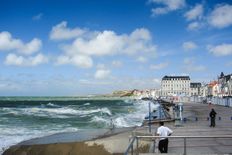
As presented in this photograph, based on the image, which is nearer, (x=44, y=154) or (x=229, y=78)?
(x=44, y=154)

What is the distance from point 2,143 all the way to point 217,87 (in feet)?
540

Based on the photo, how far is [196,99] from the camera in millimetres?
108000

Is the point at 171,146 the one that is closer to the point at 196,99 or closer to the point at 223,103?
the point at 223,103

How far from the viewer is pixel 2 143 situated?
23.6 m

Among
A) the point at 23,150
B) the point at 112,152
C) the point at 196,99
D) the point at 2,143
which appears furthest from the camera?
the point at 196,99

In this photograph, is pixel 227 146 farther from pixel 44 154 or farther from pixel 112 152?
pixel 44 154

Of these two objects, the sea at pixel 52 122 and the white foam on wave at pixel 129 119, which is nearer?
the sea at pixel 52 122

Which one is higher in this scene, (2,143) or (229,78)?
(229,78)

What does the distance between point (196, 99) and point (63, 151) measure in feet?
305

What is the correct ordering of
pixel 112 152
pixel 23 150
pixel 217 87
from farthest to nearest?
1. pixel 217 87
2. pixel 23 150
3. pixel 112 152

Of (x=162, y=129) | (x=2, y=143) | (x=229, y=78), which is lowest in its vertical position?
(x=2, y=143)

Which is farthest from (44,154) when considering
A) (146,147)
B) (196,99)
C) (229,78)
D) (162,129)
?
(229,78)

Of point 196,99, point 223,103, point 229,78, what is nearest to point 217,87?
point 229,78

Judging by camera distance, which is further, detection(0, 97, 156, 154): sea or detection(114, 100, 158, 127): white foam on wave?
detection(114, 100, 158, 127): white foam on wave
